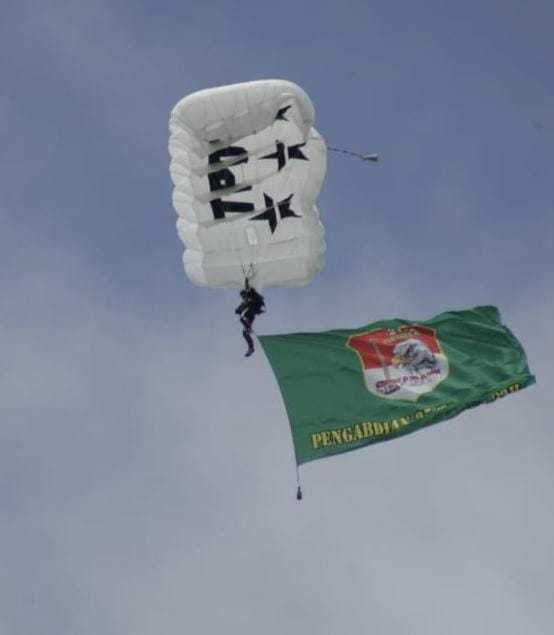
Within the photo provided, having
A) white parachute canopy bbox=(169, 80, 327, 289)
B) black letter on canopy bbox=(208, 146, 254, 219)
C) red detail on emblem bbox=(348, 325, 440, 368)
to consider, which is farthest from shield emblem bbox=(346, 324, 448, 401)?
black letter on canopy bbox=(208, 146, 254, 219)

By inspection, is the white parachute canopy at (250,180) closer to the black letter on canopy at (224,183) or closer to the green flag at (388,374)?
the black letter on canopy at (224,183)

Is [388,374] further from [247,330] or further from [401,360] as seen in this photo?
[247,330]

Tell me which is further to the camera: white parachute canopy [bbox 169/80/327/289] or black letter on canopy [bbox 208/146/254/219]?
black letter on canopy [bbox 208/146/254/219]

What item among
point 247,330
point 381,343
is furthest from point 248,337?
point 381,343

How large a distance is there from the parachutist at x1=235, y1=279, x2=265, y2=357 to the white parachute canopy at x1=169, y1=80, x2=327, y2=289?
13.3 inches

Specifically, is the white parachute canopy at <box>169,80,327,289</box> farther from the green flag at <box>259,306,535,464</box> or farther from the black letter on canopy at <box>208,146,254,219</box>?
the green flag at <box>259,306,535,464</box>

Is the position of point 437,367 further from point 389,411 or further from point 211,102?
point 211,102

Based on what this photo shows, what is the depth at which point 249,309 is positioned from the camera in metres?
29.2

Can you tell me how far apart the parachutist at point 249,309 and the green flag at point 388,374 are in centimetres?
239

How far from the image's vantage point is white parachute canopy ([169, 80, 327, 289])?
28.0 m

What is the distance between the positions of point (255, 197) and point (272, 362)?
14.2 ft

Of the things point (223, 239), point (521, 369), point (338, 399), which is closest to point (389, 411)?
point (338, 399)

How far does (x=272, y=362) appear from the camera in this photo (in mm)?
26344

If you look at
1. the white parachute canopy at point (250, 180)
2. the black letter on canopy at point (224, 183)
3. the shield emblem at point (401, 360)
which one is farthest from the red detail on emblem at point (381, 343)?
the black letter on canopy at point (224, 183)
